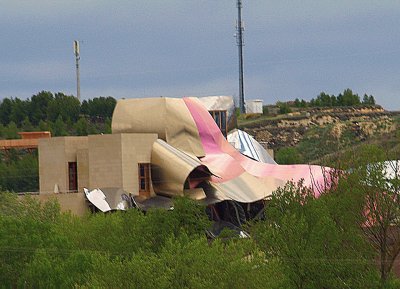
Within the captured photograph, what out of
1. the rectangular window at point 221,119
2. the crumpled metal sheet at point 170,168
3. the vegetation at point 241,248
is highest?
the rectangular window at point 221,119

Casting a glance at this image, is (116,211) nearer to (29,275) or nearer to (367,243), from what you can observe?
(29,275)

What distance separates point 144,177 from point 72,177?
443 centimetres

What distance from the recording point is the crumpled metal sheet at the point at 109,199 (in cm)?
6756

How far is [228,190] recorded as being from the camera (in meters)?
74.4

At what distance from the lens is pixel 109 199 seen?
68250 mm

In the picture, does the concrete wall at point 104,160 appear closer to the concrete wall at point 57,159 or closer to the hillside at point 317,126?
the concrete wall at point 57,159

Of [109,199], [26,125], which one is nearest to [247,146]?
[109,199]

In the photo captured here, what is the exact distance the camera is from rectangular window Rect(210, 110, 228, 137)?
279 feet

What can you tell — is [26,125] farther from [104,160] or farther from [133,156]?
[104,160]

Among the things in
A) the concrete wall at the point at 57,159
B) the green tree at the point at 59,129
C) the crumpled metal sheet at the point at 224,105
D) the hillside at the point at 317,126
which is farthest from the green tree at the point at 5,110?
the concrete wall at the point at 57,159

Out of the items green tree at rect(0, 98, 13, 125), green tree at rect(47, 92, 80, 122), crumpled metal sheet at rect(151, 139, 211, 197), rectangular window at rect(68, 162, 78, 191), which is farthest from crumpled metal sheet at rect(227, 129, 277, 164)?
green tree at rect(0, 98, 13, 125)

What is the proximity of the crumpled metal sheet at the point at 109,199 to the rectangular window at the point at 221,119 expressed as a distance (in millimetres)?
17313

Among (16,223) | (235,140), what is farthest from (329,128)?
(16,223)

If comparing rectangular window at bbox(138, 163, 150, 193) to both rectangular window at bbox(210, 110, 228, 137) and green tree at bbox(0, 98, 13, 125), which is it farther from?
green tree at bbox(0, 98, 13, 125)
